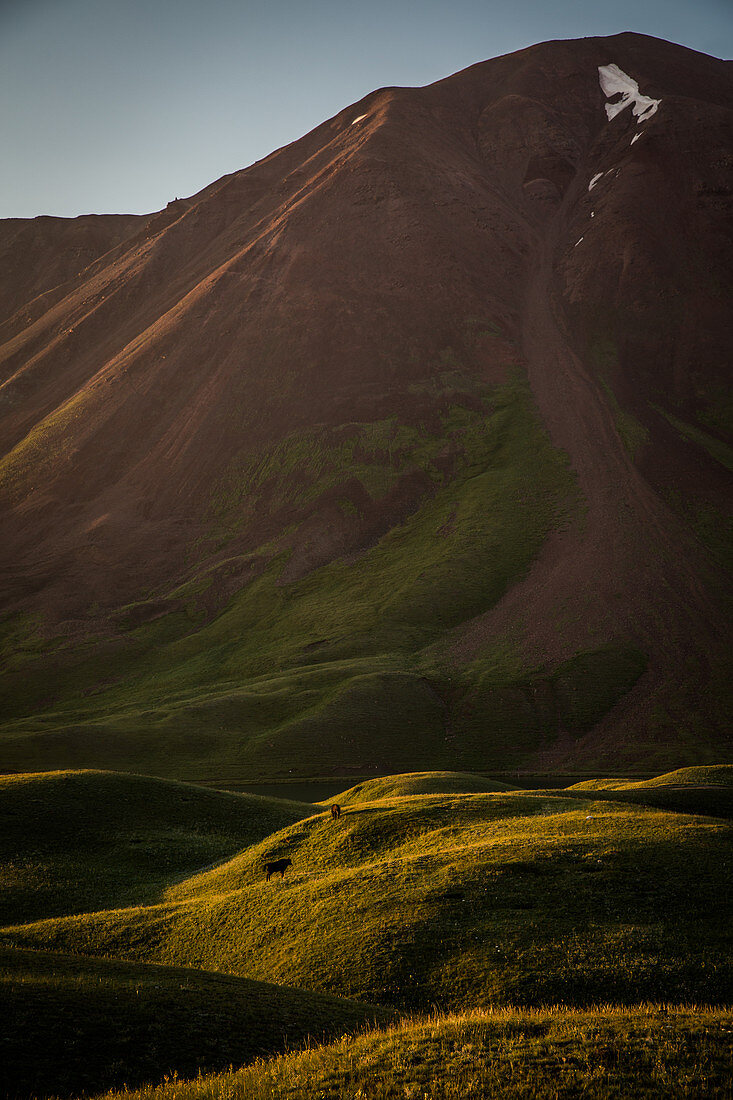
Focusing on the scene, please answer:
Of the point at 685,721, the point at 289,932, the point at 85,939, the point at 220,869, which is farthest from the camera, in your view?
the point at 685,721

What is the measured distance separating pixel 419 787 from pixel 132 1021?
48.8 metres

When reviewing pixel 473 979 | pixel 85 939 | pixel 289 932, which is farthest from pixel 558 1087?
pixel 85 939

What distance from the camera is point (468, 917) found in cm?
3038

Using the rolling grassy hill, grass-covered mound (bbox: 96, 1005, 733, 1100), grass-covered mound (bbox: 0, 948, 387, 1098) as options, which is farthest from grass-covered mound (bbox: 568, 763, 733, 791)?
grass-covered mound (bbox: 96, 1005, 733, 1100)

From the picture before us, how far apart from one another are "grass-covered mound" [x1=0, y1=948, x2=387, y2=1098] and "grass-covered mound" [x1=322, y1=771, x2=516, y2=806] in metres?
41.8

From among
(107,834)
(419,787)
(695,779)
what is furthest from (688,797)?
(107,834)

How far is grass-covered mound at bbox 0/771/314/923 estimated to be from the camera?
45.2 m

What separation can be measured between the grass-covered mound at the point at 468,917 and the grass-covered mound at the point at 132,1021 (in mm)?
4348

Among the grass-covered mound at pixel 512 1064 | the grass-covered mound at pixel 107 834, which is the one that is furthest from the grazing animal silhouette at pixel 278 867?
the grass-covered mound at pixel 512 1064

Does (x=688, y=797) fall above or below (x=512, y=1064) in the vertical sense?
below

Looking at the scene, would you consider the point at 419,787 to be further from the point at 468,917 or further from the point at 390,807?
the point at 468,917

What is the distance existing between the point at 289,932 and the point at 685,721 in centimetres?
10565

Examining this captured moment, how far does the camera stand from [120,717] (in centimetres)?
13175

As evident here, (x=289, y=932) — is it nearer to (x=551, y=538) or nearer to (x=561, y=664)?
(x=561, y=664)
